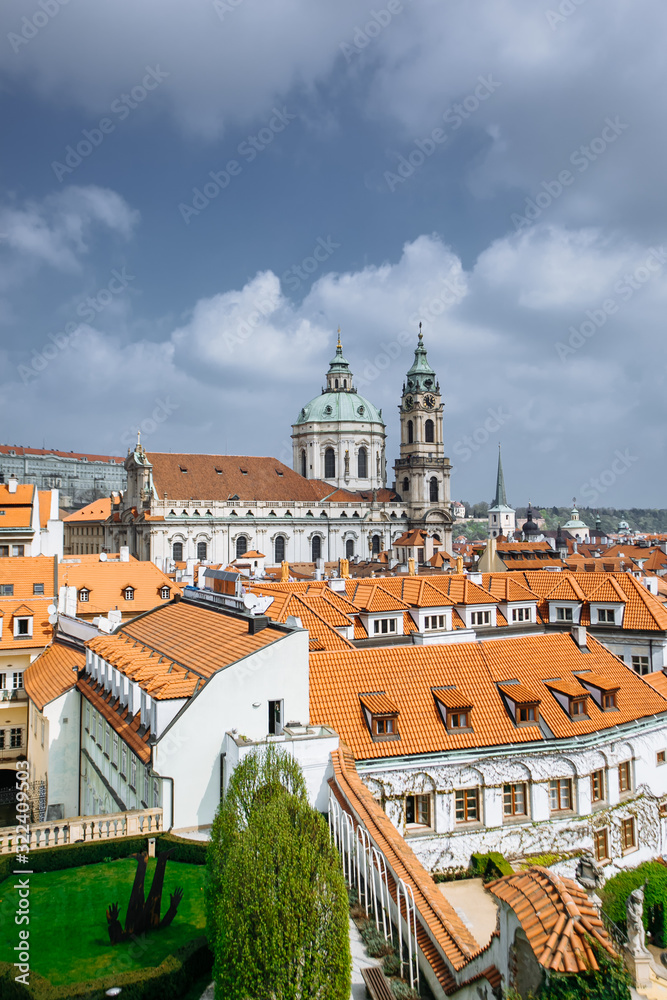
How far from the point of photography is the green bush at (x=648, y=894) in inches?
808

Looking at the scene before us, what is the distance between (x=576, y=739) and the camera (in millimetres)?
21719

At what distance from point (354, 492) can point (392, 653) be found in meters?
93.2

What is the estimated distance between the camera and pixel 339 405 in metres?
122

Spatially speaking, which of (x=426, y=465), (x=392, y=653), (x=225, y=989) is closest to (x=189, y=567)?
(x=426, y=465)

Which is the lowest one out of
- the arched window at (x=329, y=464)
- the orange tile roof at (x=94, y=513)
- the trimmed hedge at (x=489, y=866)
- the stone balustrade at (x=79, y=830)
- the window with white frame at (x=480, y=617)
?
the trimmed hedge at (x=489, y=866)

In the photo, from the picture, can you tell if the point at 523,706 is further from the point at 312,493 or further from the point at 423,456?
the point at 423,456

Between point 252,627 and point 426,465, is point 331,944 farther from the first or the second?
point 426,465

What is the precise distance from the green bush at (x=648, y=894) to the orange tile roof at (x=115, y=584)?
89.6ft

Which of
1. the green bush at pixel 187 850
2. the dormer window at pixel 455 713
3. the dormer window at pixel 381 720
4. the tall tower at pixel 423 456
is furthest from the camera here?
the tall tower at pixel 423 456

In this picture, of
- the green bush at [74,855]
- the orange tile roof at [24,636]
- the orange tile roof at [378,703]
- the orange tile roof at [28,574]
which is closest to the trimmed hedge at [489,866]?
the orange tile roof at [378,703]

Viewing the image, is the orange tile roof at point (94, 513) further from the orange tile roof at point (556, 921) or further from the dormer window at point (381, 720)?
the orange tile roof at point (556, 921)

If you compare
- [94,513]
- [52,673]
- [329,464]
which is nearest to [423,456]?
[329,464]

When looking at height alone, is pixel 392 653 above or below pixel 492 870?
above

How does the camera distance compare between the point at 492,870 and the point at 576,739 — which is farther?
the point at 576,739
